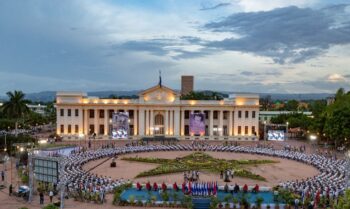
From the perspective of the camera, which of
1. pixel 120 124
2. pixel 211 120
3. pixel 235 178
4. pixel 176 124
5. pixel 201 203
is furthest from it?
pixel 211 120

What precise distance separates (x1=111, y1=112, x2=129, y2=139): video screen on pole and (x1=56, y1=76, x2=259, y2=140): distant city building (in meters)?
5.97

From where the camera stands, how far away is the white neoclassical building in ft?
268

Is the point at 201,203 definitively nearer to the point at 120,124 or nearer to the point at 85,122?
the point at 120,124

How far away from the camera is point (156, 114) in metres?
84.6

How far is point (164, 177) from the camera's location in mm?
42938

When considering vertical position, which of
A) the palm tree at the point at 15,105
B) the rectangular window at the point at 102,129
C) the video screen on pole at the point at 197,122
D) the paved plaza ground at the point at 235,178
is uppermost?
the palm tree at the point at 15,105

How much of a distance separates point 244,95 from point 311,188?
51887mm

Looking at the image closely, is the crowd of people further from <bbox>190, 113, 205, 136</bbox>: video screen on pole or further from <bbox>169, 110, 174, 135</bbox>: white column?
<bbox>169, 110, 174, 135</bbox>: white column

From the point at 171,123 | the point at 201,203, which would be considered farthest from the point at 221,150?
the point at 201,203

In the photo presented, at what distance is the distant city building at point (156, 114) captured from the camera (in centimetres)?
8181

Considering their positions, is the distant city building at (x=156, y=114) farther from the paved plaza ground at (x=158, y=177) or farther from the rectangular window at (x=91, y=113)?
the paved plaza ground at (x=158, y=177)

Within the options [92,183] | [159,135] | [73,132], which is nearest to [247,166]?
[92,183]

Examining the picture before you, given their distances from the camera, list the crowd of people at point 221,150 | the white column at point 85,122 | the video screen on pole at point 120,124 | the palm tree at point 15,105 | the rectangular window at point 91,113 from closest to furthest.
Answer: the crowd of people at point 221,150, the palm tree at point 15,105, the video screen on pole at point 120,124, the white column at point 85,122, the rectangular window at point 91,113

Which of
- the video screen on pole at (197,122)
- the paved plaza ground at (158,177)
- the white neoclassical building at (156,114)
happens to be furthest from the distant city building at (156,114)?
the paved plaza ground at (158,177)
